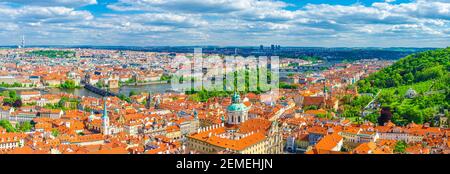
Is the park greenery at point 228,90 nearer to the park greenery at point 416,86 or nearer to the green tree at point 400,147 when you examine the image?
the park greenery at point 416,86

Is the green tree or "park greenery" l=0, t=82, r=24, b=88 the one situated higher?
the green tree

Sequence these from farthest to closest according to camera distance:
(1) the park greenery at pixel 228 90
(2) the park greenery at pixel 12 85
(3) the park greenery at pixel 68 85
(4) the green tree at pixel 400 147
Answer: (3) the park greenery at pixel 68 85
(2) the park greenery at pixel 12 85
(1) the park greenery at pixel 228 90
(4) the green tree at pixel 400 147

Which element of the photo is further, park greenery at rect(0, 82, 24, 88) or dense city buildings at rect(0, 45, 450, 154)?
park greenery at rect(0, 82, 24, 88)

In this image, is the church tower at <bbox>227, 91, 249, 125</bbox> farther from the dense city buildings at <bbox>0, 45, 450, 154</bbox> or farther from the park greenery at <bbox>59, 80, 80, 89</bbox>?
the park greenery at <bbox>59, 80, 80, 89</bbox>

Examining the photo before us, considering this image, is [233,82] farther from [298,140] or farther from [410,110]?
[298,140]

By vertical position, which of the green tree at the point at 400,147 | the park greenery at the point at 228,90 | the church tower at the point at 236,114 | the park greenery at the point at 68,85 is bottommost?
the park greenery at the point at 68,85

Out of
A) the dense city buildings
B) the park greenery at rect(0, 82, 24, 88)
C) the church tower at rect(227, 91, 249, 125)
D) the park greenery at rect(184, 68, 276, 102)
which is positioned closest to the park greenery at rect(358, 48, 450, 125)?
the dense city buildings

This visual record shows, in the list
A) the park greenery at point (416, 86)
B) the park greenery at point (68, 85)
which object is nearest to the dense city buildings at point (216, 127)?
the park greenery at point (416, 86)

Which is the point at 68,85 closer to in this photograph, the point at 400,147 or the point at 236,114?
the point at 236,114

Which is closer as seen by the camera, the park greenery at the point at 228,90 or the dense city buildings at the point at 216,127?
the dense city buildings at the point at 216,127

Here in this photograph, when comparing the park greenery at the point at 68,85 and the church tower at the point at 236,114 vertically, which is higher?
the church tower at the point at 236,114
